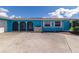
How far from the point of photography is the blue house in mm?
16448

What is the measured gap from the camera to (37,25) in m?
18.1

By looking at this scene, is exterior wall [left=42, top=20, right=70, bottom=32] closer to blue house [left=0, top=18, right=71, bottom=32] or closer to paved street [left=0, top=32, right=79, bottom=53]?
blue house [left=0, top=18, right=71, bottom=32]

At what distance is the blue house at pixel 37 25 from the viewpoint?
1645cm

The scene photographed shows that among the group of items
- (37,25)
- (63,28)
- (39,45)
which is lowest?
(39,45)

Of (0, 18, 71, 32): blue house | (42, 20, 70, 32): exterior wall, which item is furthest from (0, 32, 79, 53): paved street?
(0, 18, 71, 32): blue house

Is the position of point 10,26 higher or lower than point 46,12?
lower

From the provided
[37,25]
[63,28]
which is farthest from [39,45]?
[37,25]

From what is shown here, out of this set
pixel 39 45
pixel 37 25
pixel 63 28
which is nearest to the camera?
pixel 39 45

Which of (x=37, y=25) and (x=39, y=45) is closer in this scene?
(x=39, y=45)

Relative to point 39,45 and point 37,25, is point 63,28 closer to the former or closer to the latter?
point 37,25
